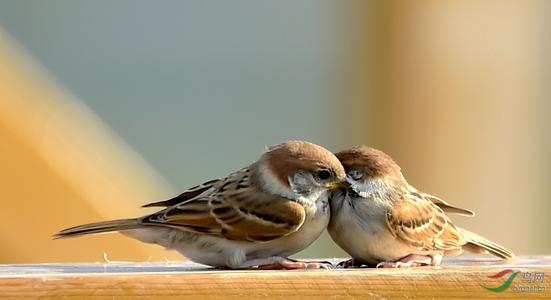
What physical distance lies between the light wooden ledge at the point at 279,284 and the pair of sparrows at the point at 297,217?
1.04 ft

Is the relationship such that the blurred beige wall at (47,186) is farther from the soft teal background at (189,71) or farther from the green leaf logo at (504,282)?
the soft teal background at (189,71)

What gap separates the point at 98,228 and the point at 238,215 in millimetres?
457

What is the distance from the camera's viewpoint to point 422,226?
14.5 feet

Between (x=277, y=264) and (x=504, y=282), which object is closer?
(x=504, y=282)

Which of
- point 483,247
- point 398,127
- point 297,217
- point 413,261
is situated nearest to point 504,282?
point 413,261

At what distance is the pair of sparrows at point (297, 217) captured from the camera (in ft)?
13.8

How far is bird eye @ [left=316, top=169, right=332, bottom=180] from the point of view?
4.28m

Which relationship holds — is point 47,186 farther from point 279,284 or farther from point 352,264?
point 279,284

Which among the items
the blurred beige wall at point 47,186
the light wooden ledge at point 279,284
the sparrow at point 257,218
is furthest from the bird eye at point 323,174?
the blurred beige wall at point 47,186

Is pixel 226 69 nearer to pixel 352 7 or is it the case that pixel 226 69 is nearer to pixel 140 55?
pixel 140 55

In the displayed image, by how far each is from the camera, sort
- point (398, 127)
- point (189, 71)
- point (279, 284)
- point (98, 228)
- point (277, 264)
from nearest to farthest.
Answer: point (279, 284), point (277, 264), point (98, 228), point (398, 127), point (189, 71)

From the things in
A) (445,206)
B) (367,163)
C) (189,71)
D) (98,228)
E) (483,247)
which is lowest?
(189,71)

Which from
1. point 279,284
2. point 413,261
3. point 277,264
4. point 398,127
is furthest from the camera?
point 398,127

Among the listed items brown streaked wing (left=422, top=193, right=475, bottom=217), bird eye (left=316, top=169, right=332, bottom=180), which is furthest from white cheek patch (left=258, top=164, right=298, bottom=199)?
brown streaked wing (left=422, top=193, right=475, bottom=217)
